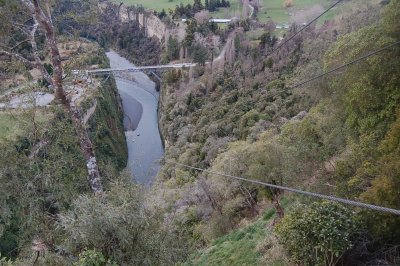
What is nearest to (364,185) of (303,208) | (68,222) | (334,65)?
(303,208)

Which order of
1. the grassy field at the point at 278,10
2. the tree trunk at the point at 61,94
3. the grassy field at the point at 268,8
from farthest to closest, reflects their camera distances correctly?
the grassy field at the point at 278,10, the grassy field at the point at 268,8, the tree trunk at the point at 61,94

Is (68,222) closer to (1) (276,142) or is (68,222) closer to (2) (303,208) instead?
(2) (303,208)

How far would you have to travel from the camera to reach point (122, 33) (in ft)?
250

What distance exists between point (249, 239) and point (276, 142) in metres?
5.17

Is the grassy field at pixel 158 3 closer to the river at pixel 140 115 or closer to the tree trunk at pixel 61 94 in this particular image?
the river at pixel 140 115

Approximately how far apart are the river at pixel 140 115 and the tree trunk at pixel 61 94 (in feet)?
106

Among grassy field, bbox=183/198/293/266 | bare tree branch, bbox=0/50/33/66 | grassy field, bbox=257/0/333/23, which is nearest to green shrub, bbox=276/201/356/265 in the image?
grassy field, bbox=183/198/293/266

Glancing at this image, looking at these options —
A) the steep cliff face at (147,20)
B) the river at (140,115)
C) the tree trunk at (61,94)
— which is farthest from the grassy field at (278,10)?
the tree trunk at (61,94)

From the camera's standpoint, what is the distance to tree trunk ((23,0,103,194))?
686 centimetres

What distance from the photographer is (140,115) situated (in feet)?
196

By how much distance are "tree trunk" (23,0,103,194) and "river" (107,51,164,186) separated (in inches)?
1273

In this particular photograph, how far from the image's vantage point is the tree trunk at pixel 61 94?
22.5 ft

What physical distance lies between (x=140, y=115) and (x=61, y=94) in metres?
53.0

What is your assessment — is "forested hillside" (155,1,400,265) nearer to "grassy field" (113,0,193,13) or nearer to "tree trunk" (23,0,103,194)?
"tree trunk" (23,0,103,194)
